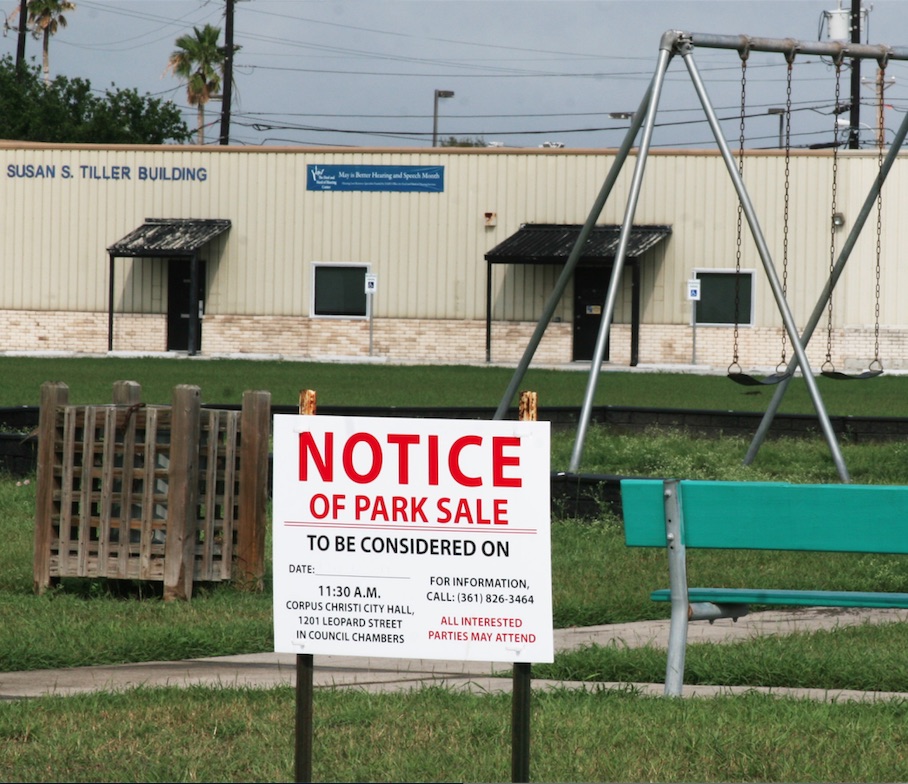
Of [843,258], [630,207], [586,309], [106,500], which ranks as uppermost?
[586,309]

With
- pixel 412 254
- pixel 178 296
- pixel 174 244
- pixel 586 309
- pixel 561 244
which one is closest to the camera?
pixel 561 244

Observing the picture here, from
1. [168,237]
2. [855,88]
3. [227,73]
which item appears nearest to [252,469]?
[168,237]

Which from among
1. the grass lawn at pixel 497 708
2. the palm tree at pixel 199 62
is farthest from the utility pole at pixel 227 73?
the grass lawn at pixel 497 708

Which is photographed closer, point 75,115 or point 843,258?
point 843,258

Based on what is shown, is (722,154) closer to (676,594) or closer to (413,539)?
(676,594)

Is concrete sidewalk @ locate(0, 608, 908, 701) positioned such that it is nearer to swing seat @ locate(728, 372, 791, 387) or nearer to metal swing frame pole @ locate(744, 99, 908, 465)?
swing seat @ locate(728, 372, 791, 387)

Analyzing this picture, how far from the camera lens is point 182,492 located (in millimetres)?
7895

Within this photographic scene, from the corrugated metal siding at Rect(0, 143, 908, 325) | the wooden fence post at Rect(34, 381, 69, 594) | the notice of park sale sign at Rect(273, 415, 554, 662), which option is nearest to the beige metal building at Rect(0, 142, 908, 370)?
the corrugated metal siding at Rect(0, 143, 908, 325)

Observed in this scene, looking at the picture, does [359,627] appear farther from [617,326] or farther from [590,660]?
[617,326]

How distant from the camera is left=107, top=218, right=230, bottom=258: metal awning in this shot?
3891cm

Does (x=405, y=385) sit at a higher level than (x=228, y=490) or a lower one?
higher

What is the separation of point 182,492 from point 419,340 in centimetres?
3213

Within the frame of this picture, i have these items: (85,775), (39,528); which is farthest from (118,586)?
(85,775)

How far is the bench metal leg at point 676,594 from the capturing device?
5.82 meters
